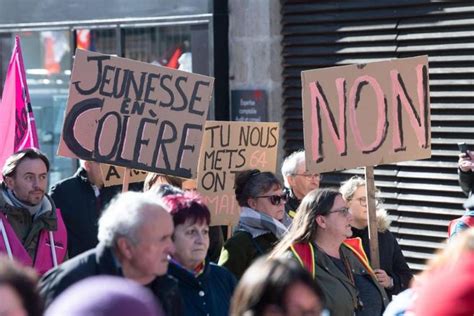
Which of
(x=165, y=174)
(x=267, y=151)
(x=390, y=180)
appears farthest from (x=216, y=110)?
(x=165, y=174)

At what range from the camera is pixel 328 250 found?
6230 millimetres

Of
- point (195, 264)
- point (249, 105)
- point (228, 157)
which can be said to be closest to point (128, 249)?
point (195, 264)

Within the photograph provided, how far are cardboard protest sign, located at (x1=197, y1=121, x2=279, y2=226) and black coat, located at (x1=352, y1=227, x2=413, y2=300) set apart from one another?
1.10 m

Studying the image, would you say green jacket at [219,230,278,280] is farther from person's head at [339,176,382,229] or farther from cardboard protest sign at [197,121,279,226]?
cardboard protest sign at [197,121,279,226]

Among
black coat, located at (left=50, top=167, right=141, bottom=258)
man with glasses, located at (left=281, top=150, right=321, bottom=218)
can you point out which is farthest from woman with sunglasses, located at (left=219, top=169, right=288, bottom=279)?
black coat, located at (left=50, top=167, right=141, bottom=258)

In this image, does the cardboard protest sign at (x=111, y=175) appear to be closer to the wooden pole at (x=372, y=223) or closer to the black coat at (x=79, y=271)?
the wooden pole at (x=372, y=223)

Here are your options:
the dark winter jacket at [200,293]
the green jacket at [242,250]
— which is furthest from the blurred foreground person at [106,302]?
the green jacket at [242,250]

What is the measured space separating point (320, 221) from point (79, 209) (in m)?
2.45

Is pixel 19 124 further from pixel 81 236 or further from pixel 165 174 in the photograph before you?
pixel 165 174

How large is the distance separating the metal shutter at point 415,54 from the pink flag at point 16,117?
10.7 ft

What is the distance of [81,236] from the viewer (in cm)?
809

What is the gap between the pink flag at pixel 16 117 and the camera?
324 inches

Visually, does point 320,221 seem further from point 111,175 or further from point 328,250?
point 111,175

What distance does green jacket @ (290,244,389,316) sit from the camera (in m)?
6.05
